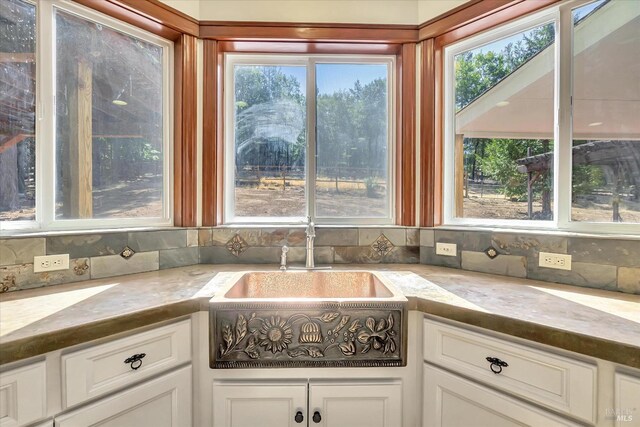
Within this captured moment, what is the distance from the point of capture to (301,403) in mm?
1142

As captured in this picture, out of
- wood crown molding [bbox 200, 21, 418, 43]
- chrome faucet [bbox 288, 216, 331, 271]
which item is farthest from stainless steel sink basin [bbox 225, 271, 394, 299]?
wood crown molding [bbox 200, 21, 418, 43]

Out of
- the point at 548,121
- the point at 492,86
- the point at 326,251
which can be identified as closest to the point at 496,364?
the point at 326,251

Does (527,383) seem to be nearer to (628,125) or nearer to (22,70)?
(628,125)

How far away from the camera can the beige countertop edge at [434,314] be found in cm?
80

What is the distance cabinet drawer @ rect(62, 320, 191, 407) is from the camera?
90 centimetres

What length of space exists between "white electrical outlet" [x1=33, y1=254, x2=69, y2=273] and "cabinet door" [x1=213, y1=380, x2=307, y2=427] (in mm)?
900

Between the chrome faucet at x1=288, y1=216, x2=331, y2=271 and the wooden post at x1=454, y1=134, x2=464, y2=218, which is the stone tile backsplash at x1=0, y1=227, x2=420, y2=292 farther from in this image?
the wooden post at x1=454, y1=134, x2=464, y2=218

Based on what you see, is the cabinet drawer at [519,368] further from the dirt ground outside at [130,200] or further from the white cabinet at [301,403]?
the dirt ground outside at [130,200]

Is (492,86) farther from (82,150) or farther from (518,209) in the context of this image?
(82,150)

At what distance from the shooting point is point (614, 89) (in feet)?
4.62

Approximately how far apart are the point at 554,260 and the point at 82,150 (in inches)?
92.3

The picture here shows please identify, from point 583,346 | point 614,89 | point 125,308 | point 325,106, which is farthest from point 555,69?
point 125,308

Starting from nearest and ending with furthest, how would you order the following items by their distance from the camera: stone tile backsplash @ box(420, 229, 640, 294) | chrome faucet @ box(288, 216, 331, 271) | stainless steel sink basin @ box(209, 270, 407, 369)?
stainless steel sink basin @ box(209, 270, 407, 369), stone tile backsplash @ box(420, 229, 640, 294), chrome faucet @ box(288, 216, 331, 271)

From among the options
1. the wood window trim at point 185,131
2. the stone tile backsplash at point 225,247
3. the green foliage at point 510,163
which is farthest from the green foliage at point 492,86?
the wood window trim at point 185,131
